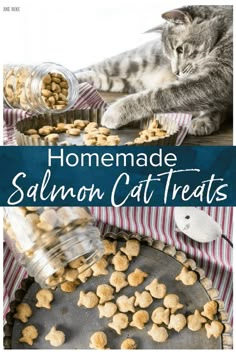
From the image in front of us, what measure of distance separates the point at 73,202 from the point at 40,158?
8cm

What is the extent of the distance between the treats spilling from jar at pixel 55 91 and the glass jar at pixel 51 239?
186 mm

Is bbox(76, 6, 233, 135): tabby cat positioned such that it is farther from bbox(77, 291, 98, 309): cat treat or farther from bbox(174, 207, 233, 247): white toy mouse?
bbox(77, 291, 98, 309): cat treat

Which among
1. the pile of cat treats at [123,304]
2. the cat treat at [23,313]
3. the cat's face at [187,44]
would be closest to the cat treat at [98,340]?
the pile of cat treats at [123,304]

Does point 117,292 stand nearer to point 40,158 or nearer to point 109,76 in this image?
point 40,158

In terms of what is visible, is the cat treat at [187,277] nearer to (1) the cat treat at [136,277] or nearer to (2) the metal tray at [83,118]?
(1) the cat treat at [136,277]

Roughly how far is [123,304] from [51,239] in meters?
0.16

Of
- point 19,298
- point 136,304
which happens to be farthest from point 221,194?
point 19,298

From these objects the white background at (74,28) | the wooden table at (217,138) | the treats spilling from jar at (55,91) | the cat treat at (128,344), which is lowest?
the cat treat at (128,344)

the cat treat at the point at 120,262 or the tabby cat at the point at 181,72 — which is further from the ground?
the tabby cat at the point at 181,72

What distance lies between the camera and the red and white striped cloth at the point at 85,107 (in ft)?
2.91

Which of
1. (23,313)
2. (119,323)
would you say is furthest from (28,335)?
(119,323)

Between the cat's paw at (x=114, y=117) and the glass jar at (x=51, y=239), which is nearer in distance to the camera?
the glass jar at (x=51, y=239)

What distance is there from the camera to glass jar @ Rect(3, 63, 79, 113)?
877 mm

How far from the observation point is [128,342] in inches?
33.5
